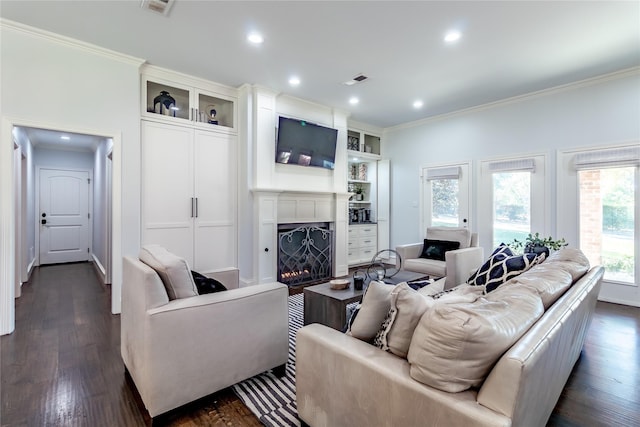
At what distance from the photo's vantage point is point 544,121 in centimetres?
447

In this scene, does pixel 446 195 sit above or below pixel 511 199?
above

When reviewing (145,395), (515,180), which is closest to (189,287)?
(145,395)

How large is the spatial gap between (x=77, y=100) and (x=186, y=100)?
4.12 feet

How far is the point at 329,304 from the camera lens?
2.53 metres

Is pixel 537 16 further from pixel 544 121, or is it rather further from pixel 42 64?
pixel 42 64

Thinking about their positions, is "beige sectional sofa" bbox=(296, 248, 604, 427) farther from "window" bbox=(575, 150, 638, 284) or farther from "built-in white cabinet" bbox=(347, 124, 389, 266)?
"built-in white cabinet" bbox=(347, 124, 389, 266)

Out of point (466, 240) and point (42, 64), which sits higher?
point (42, 64)

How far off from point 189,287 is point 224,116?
341 cm

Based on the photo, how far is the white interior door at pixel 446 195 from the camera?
17.5 feet

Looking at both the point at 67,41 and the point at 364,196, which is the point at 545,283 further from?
the point at 364,196

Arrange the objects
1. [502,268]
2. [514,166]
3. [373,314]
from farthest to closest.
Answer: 1. [514,166]
2. [502,268]
3. [373,314]

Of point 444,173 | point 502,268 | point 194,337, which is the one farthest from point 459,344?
point 444,173

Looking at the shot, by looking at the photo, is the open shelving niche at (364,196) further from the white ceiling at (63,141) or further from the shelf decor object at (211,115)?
the white ceiling at (63,141)

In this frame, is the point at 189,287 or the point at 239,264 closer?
the point at 189,287
